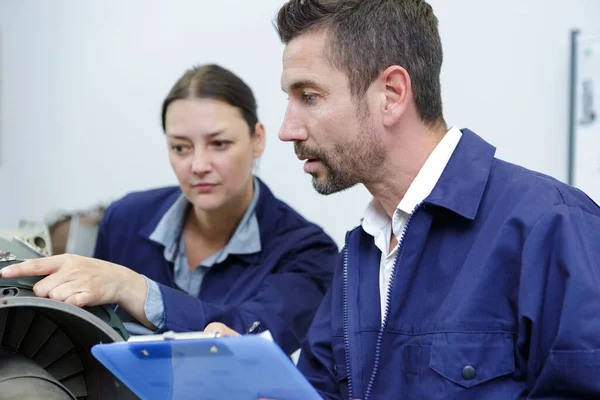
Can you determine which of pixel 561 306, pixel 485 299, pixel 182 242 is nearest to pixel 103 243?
pixel 182 242

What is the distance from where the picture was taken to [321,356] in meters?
1.21

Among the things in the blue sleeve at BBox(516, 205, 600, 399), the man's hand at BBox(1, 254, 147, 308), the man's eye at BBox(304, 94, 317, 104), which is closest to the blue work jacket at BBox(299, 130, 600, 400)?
the blue sleeve at BBox(516, 205, 600, 399)

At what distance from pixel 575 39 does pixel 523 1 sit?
15 cm

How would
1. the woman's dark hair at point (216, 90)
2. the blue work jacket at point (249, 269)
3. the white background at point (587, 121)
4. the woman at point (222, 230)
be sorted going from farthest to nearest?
the white background at point (587, 121), the woman's dark hair at point (216, 90), the woman at point (222, 230), the blue work jacket at point (249, 269)

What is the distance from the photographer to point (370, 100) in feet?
3.61

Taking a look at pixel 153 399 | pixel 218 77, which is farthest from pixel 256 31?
pixel 153 399

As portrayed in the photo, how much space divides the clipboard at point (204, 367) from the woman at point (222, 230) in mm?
422

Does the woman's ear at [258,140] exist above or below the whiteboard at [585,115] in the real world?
below

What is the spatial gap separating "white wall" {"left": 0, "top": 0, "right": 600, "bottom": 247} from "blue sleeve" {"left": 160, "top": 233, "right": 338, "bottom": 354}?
51 cm

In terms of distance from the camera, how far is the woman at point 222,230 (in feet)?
4.73

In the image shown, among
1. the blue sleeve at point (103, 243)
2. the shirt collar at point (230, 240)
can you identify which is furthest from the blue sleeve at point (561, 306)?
the blue sleeve at point (103, 243)

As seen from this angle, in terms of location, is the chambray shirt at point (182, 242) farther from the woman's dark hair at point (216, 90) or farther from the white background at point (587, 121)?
the white background at point (587, 121)

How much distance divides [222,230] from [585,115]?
0.89 meters

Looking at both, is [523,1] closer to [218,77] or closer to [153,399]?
[218,77]
